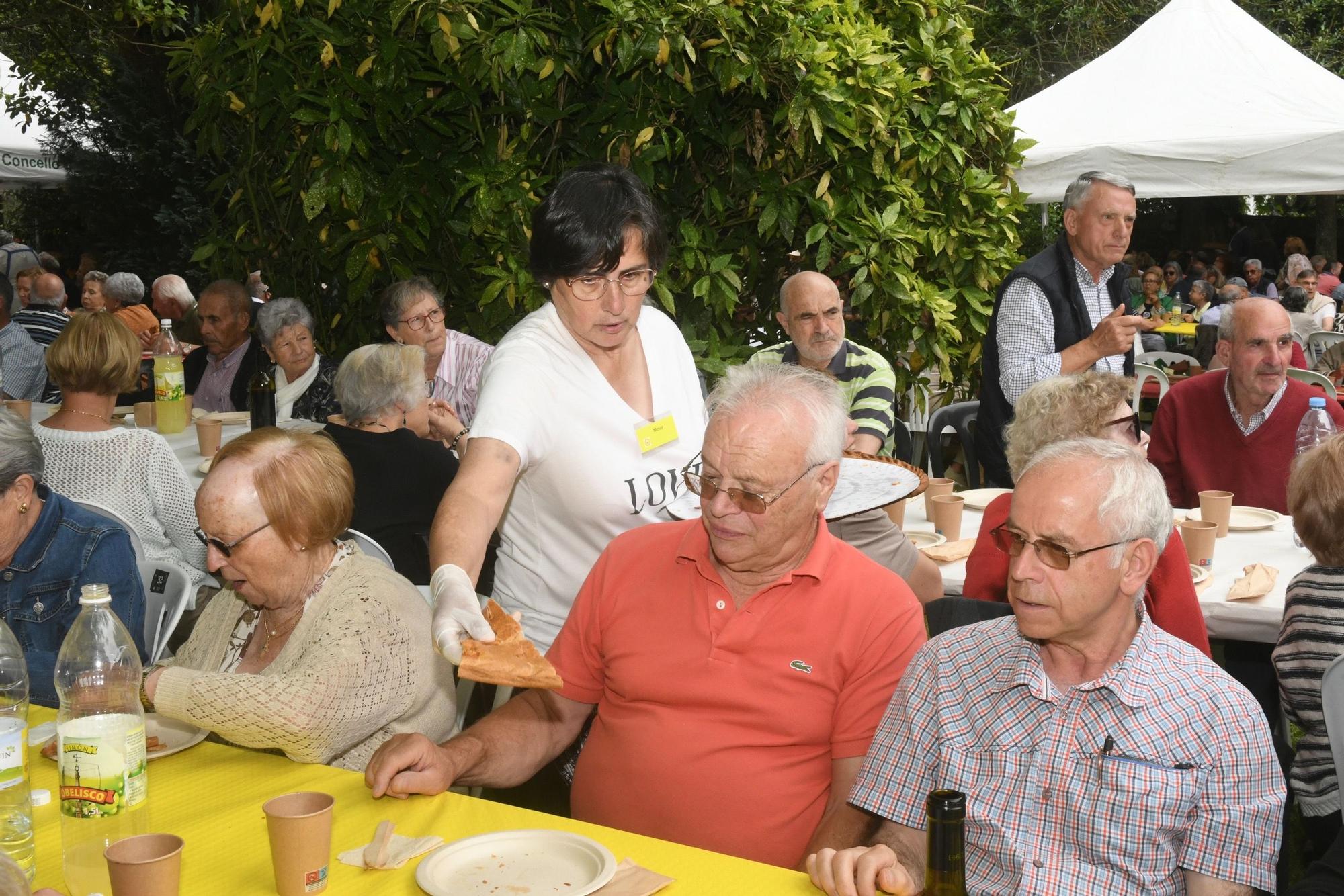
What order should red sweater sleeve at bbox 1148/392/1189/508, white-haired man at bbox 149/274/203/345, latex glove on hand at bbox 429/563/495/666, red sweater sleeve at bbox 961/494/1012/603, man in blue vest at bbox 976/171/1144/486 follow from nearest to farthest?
1. latex glove on hand at bbox 429/563/495/666
2. red sweater sleeve at bbox 961/494/1012/603
3. red sweater sleeve at bbox 1148/392/1189/508
4. man in blue vest at bbox 976/171/1144/486
5. white-haired man at bbox 149/274/203/345

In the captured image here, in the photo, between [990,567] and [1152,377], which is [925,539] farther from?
[1152,377]

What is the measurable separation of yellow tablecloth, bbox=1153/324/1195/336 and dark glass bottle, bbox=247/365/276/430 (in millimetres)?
9225

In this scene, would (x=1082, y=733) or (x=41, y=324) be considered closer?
(x=1082, y=733)

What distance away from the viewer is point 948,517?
3863 mm

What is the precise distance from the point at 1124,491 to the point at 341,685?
142 cm

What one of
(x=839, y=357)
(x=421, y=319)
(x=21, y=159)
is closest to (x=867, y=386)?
(x=839, y=357)

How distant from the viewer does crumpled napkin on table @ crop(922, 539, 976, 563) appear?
3.62 meters

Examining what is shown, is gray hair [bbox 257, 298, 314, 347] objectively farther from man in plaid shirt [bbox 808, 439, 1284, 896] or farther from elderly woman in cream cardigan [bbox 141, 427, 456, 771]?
man in plaid shirt [bbox 808, 439, 1284, 896]

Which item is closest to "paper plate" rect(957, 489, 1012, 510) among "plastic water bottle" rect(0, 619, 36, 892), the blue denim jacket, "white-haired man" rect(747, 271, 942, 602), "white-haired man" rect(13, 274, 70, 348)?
"white-haired man" rect(747, 271, 942, 602)

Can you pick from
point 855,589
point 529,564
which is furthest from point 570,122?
point 855,589

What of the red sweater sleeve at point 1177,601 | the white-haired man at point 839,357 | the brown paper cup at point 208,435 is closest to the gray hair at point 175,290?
the brown paper cup at point 208,435

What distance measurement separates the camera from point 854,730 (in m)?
2.29

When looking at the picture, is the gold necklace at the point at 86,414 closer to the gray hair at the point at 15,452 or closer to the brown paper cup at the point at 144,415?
the gray hair at the point at 15,452

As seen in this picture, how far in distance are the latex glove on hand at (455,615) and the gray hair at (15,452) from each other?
4.15ft
